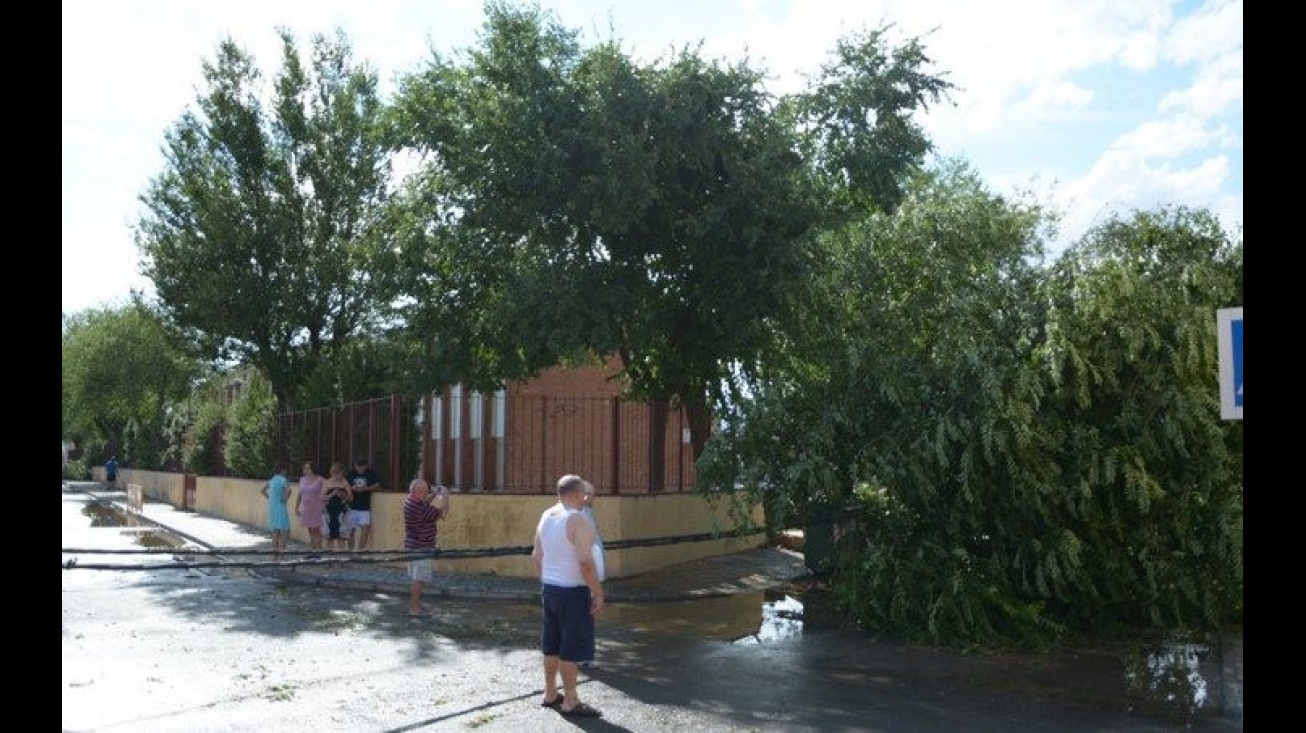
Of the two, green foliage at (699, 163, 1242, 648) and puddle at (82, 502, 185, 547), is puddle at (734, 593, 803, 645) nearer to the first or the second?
green foliage at (699, 163, 1242, 648)

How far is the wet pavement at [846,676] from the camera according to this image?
795 cm

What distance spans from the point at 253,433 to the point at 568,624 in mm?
22047

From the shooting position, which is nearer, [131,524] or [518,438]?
[518,438]

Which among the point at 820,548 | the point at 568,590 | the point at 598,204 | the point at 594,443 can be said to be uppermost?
the point at 598,204

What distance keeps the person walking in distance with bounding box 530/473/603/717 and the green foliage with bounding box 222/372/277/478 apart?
64.2 ft

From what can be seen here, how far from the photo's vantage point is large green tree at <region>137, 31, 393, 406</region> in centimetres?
2675

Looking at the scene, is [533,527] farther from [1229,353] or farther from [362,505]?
[1229,353]

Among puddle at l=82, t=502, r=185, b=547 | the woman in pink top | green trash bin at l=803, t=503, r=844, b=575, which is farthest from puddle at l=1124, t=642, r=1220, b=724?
puddle at l=82, t=502, r=185, b=547

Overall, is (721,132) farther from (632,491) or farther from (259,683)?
(259,683)

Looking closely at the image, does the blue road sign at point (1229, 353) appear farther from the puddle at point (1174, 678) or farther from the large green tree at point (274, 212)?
the large green tree at point (274, 212)

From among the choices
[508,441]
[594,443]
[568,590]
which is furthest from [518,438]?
[568,590]

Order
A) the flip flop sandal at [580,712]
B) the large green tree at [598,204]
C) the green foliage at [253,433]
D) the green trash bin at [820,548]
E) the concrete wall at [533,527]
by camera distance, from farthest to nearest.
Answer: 1. the green foliage at [253,433]
2. the concrete wall at [533,527]
3. the large green tree at [598,204]
4. the green trash bin at [820,548]
5. the flip flop sandal at [580,712]

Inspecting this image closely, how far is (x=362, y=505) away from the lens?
18891 millimetres

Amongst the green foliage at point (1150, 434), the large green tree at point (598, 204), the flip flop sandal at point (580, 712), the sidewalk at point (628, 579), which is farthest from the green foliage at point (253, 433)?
the flip flop sandal at point (580, 712)
